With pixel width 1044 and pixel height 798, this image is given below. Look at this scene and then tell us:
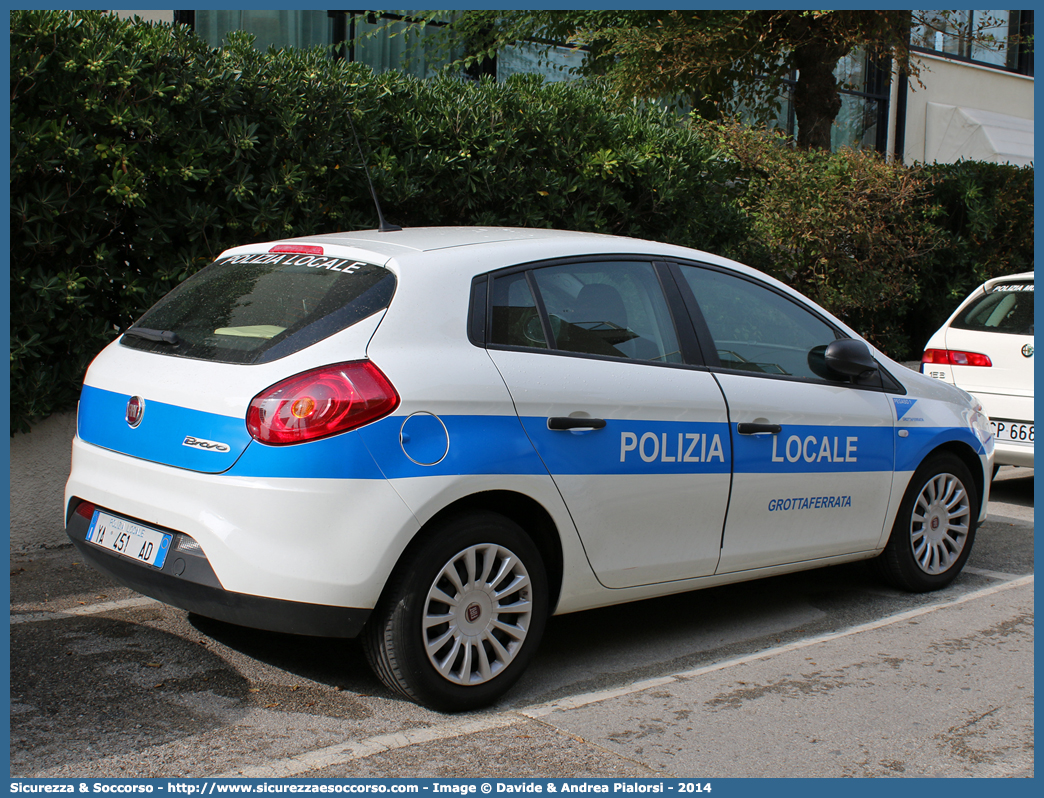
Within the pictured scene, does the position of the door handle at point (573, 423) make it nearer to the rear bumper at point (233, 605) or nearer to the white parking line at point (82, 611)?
the rear bumper at point (233, 605)

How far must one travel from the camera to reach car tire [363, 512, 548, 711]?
3.41m

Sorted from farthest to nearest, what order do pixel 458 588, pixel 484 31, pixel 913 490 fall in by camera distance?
pixel 484 31
pixel 913 490
pixel 458 588

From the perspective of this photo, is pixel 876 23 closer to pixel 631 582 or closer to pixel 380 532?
pixel 631 582

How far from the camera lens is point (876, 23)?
1088 centimetres

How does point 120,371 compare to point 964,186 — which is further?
point 964,186

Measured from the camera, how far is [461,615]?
11.6ft

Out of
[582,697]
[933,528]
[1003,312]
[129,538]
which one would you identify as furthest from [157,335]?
[1003,312]

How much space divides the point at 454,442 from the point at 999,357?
5354 mm

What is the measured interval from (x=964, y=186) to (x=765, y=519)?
8766 millimetres

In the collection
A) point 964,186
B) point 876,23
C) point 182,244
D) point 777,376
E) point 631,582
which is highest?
point 876,23

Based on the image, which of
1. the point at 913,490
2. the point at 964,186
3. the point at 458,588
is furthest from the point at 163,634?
the point at 964,186

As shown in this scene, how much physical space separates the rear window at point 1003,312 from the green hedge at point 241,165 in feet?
6.34

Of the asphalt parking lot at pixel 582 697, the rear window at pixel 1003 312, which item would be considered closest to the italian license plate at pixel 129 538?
the asphalt parking lot at pixel 582 697
